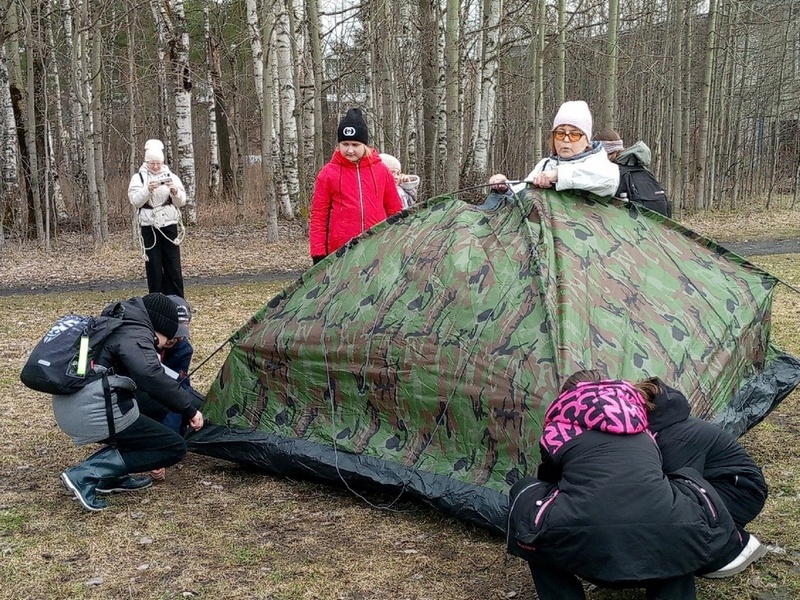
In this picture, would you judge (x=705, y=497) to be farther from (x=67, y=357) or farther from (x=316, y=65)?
(x=316, y=65)

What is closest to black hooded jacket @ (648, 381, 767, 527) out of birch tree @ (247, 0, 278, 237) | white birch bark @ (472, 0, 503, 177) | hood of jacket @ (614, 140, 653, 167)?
hood of jacket @ (614, 140, 653, 167)

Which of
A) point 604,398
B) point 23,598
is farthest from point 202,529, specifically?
point 604,398

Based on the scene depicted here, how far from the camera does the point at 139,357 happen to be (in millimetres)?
4328

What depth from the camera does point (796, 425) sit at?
546 centimetres

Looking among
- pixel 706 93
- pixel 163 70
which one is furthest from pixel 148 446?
pixel 706 93

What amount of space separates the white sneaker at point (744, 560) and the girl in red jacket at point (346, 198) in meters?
3.71

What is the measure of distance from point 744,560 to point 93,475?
10.7ft

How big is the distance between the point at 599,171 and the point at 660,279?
2.28 ft

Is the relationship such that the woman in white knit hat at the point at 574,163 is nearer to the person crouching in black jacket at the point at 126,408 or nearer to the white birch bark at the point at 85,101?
the person crouching in black jacket at the point at 126,408

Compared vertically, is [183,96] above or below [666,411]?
above

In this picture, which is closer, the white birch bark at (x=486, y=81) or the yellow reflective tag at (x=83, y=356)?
the yellow reflective tag at (x=83, y=356)

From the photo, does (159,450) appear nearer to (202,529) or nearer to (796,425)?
(202,529)

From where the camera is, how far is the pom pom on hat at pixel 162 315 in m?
4.54

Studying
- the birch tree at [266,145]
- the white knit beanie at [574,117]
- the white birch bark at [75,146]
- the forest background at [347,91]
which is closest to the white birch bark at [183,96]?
the forest background at [347,91]
